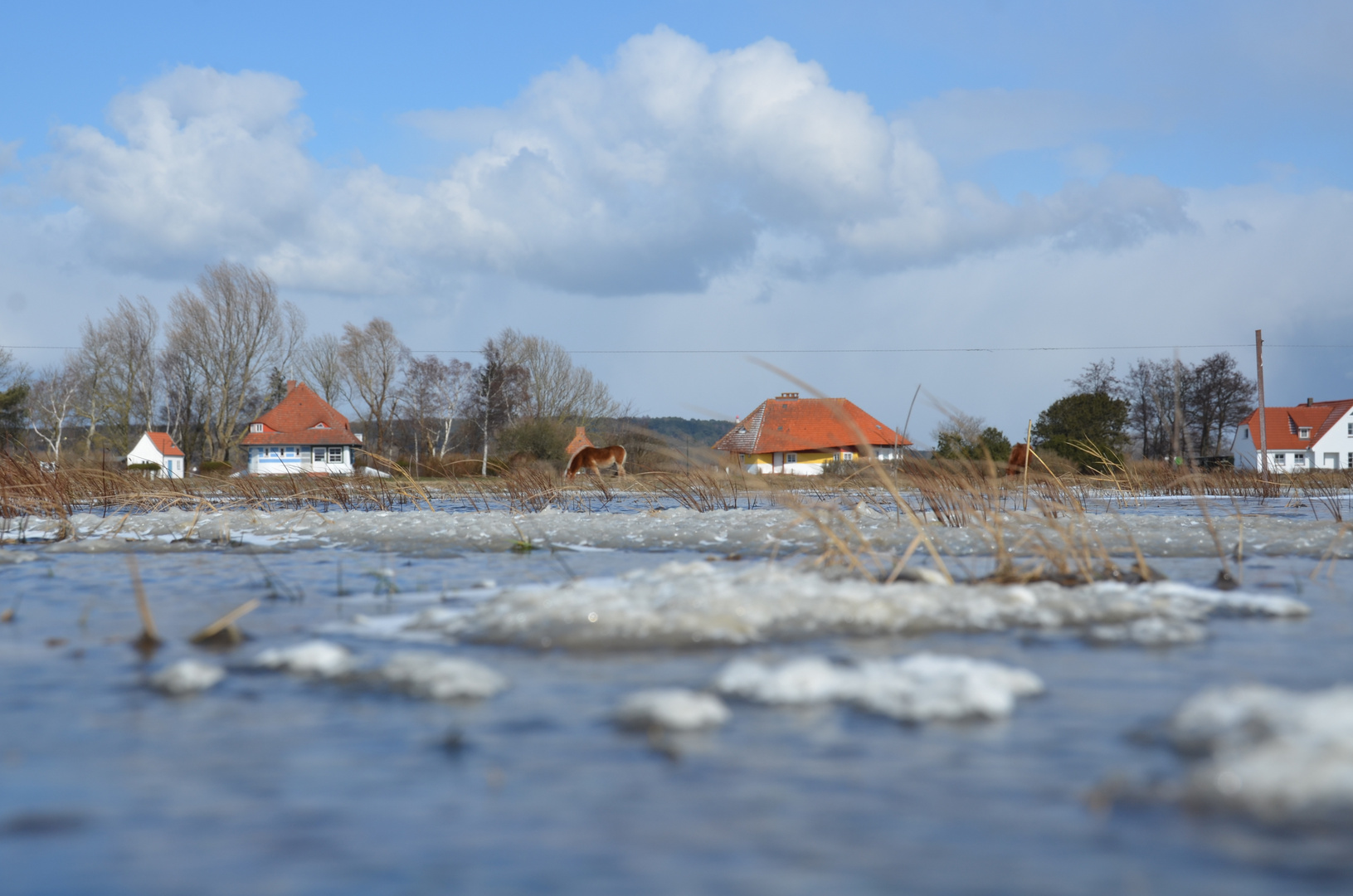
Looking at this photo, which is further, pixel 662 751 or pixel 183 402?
pixel 183 402

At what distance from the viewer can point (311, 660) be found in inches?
94.7

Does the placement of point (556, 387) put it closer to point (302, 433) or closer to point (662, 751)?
point (302, 433)

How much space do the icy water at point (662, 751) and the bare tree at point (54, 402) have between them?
1738 inches

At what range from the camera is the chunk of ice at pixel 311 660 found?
2.37 meters

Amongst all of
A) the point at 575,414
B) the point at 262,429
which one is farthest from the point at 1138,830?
the point at 262,429

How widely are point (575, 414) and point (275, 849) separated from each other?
4387 cm

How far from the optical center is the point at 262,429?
46625 millimetres

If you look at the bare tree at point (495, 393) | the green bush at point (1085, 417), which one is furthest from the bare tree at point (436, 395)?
the green bush at point (1085, 417)

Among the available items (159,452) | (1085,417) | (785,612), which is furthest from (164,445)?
(785,612)

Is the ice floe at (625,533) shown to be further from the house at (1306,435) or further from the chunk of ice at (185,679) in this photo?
the house at (1306,435)

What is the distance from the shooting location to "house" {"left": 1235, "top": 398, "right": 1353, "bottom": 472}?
53062 millimetres

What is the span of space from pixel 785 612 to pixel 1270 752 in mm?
1479

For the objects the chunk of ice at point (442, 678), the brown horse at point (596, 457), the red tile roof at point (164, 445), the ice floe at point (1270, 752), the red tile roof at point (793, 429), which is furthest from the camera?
the red tile roof at point (793, 429)

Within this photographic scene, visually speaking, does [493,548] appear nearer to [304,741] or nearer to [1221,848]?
[304,741]
